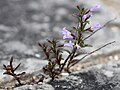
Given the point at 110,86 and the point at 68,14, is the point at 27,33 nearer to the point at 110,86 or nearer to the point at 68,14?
the point at 68,14

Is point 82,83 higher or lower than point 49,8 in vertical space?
lower

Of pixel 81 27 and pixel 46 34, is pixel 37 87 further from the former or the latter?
pixel 46 34

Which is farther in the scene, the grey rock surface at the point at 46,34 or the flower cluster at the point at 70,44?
the grey rock surface at the point at 46,34

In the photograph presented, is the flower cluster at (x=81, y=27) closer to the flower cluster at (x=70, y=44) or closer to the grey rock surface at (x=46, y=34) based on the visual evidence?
the flower cluster at (x=70, y=44)

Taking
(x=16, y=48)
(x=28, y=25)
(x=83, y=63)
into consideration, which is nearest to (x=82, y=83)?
(x=83, y=63)

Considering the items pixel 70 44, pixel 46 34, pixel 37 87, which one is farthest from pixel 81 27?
pixel 46 34

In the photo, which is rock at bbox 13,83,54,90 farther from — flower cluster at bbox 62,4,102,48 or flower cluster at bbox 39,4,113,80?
flower cluster at bbox 62,4,102,48

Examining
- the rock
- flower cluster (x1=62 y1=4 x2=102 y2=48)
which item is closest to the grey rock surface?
the rock

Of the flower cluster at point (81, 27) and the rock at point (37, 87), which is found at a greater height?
the flower cluster at point (81, 27)

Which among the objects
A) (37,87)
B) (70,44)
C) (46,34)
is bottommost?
(37,87)

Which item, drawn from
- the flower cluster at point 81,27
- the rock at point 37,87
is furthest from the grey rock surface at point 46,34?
the flower cluster at point 81,27

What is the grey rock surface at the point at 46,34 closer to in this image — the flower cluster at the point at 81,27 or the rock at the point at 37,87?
the rock at the point at 37,87
